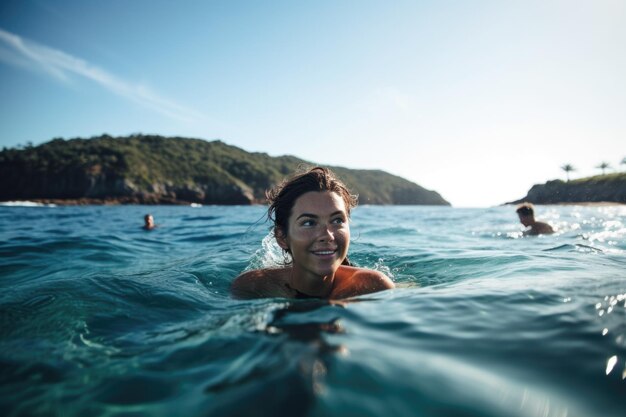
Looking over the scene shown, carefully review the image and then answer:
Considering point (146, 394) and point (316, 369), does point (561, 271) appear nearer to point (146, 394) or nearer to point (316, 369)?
point (316, 369)

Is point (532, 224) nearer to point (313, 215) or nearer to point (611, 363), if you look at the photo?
point (313, 215)

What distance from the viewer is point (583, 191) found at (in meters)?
61.9

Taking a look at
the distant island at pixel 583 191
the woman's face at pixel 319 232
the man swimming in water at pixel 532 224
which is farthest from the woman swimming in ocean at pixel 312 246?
the distant island at pixel 583 191

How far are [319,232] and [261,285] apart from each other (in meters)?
1.04

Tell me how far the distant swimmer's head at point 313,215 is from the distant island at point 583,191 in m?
61.1

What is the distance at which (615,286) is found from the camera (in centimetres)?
285

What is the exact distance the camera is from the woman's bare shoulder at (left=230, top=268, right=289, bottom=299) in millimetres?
3584

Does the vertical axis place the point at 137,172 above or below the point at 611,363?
above

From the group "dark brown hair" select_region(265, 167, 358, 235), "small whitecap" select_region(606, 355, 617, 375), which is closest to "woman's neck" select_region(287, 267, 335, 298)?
"dark brown hair" select_region(265, 167, 358, 235)

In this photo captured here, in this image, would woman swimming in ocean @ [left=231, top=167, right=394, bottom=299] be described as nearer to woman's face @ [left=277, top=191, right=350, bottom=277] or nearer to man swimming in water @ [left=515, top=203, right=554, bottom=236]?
woman's face @ [left=277, top=191, right=350, bottom=277]

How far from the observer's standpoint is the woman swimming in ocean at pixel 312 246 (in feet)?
10.3

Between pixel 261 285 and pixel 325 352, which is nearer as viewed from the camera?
pixel 325 352

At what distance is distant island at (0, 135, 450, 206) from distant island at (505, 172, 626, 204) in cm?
3772

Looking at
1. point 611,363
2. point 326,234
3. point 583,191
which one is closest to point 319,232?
point 326,234
